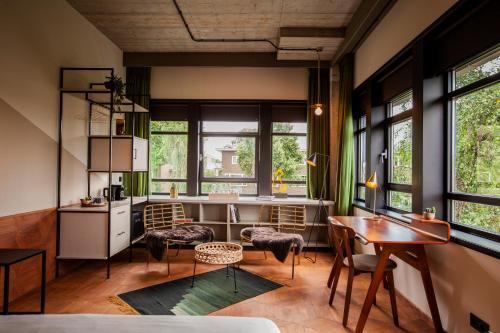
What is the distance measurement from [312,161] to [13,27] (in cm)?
368

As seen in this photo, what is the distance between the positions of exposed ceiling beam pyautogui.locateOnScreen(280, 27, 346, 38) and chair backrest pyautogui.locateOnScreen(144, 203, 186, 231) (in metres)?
3.07

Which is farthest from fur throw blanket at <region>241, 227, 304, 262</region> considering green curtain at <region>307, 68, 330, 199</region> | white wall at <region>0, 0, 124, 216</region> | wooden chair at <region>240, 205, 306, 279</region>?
white wall at <region>0, 0, 124, 216</region>

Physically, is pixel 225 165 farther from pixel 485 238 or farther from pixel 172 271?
pixel 485 238

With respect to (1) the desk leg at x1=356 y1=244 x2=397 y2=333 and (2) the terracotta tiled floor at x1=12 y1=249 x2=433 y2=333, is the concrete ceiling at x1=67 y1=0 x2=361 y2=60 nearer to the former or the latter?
(1) the desk leg at x1=356 y1=244 x2=397 y2=333

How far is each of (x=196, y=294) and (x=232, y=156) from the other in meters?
2.60

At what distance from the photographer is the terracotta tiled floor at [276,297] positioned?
2.44 m

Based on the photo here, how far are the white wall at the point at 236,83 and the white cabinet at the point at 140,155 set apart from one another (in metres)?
Result: 1.25

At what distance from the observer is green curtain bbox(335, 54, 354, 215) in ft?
13.7

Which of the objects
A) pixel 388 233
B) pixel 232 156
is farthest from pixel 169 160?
pixel 388 233

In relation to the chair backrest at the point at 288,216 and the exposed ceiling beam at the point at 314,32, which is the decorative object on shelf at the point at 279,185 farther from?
the exposed ceiling beam at the point at 314,32

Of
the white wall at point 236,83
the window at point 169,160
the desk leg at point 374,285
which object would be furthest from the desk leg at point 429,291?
the window at point 169,160

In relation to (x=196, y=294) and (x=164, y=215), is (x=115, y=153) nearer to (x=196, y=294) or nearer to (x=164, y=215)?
(x=164, y=215)

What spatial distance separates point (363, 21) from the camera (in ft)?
10.9

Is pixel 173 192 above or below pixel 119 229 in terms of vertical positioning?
above
